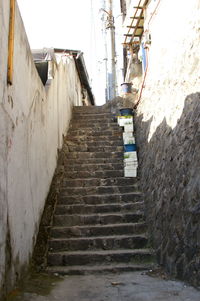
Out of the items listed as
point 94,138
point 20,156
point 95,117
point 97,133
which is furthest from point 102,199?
point 95,117

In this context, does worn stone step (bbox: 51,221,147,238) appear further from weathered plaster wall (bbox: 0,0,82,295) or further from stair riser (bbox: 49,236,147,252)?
weathered plaster wall (bbox: 0,0,82,295)

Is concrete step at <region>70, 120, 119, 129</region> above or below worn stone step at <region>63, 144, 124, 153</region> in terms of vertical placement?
above

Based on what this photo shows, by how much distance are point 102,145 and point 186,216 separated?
4682mm

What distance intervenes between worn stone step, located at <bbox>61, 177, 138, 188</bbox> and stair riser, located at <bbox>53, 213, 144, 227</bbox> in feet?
3.65

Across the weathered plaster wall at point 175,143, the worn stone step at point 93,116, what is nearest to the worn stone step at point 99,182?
the weathered plaster wall at point 175,143

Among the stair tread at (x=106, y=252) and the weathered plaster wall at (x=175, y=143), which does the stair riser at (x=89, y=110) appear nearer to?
the weathered plaster wall at (x=175, y=143)

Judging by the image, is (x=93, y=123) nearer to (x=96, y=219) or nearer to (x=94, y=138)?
(x=94, y=138)

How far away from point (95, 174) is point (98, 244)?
2223mm

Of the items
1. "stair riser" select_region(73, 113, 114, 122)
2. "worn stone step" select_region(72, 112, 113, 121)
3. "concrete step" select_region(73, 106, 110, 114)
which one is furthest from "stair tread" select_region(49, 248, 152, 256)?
"concrete step" select_region(73, 106, 110, 114)

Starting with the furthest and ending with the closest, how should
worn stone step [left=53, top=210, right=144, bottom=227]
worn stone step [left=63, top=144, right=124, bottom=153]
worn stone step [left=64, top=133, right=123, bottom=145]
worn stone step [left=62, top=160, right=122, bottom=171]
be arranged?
worn stone step [left=64, top=133, right=123, bottom=145], worn stone step [left=63, top=144, right=124, bottom=153], worn stone step [left=62, top=160, right=122, bottom=171], worn stone step [left=53, top=210, right=144, bottom=227]

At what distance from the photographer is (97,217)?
5180 millimetres

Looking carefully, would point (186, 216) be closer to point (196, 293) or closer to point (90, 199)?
point (196, 293)

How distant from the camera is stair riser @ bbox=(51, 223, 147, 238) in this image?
15.9 feet

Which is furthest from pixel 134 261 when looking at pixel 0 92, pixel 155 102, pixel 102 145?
pixel 102 145
